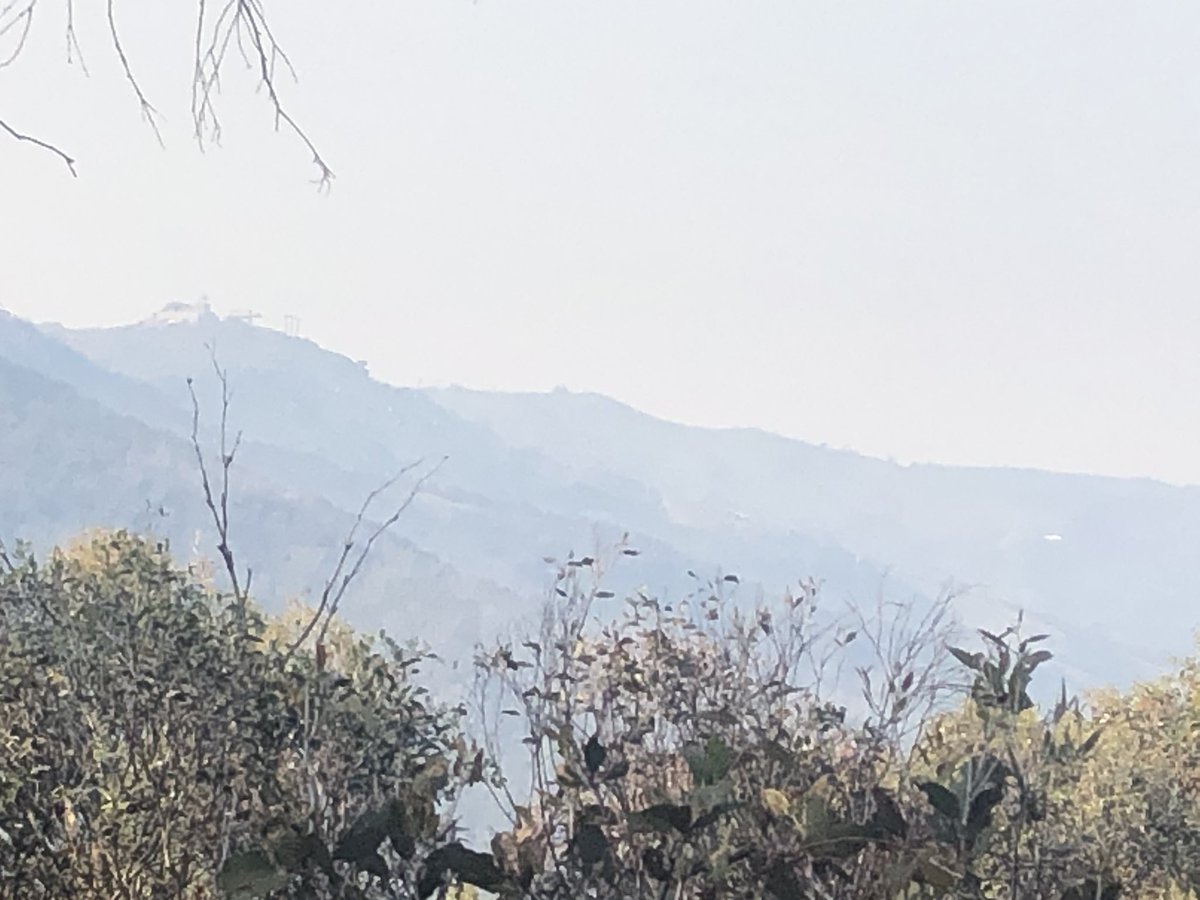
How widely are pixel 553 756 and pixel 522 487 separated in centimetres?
7353

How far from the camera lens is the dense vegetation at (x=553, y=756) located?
756mm

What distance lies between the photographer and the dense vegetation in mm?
Answer: 756

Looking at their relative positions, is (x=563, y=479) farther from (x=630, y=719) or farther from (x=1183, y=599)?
(x=630, y=719)

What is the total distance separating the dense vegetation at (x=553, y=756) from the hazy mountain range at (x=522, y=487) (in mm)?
37939

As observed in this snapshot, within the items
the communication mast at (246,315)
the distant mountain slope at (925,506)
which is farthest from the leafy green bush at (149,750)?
the distant mountain slope at (925,506)

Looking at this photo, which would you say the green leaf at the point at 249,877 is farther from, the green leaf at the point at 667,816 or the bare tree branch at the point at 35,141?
the bare tree branch at the point at 35,141

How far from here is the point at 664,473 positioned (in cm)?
8300

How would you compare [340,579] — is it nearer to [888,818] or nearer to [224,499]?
[224,499]

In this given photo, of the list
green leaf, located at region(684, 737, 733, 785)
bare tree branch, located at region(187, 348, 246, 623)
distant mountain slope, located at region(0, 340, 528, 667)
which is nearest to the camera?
green leaf, located at region(684, 737, 733, 785)

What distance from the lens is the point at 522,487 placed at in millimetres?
74562

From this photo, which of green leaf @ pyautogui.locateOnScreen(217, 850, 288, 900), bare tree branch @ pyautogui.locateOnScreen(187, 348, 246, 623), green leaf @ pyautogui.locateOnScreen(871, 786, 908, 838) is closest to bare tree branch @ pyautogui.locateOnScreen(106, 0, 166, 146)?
bare tree branch @ pyautogui.locateOnScreen(187, 348, 246, 623)

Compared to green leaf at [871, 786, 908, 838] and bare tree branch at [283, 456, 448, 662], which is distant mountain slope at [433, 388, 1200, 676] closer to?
bare tree branch at [283, 456, 448, 662]

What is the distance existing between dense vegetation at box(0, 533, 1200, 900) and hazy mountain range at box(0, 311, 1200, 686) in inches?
1494

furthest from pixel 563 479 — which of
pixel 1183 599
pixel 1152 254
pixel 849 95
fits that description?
pixel 849 95
